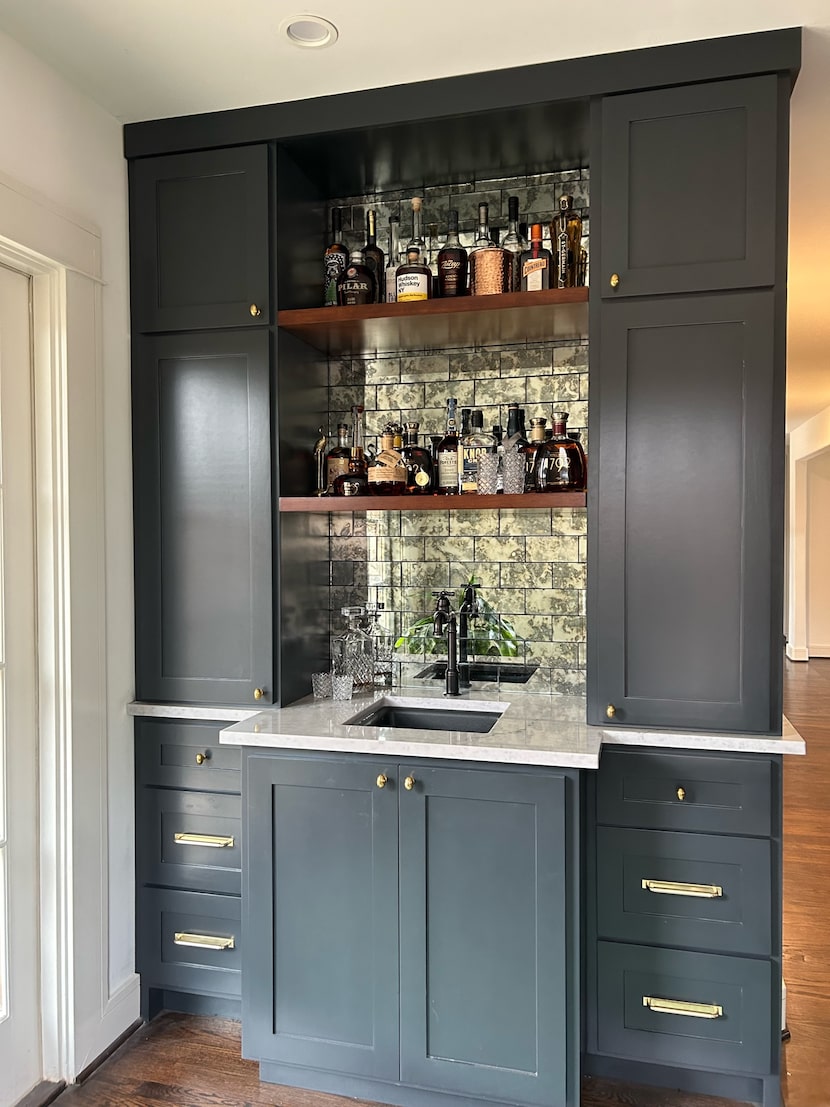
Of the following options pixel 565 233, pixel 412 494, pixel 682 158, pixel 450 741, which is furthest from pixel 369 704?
pixel 682 158

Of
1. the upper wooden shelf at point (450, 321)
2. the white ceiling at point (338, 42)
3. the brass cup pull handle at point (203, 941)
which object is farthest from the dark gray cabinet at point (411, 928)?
the white ceiling at point (338, 42)

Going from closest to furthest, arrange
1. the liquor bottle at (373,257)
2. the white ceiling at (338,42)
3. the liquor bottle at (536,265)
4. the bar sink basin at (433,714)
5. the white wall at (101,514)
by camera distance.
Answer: the white ceiling at (338,42)
the white wall at (101,514)
the liquor bottle at (536,265)
the bar sink basin at (433,714)
the liquor bottle at (373,257)

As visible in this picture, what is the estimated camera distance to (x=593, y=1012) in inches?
86.4

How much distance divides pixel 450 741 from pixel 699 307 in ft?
4.06

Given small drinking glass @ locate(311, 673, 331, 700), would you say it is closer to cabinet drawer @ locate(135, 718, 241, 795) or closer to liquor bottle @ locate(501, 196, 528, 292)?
cabinet drawer @ locate(135, 718, 241, 795)

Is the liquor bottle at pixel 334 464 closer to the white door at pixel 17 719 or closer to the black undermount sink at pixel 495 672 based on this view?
the black undermount sink at pixel 495 672

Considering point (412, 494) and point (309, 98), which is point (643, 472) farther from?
point (309, 98)

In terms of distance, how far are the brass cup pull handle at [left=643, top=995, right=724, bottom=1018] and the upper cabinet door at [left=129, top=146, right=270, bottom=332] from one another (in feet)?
6.86

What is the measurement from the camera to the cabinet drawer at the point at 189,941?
2.44m

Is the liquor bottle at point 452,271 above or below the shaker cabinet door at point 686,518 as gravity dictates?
above

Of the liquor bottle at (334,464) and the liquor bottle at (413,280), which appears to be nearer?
the liquor bottle at (413,280)

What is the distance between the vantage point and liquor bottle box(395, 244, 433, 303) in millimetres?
2424

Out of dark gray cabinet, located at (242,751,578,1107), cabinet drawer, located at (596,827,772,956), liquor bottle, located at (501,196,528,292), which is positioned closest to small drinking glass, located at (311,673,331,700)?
dark gray cabinet, located at (242,751,578,1107)

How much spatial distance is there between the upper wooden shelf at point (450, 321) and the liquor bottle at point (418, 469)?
30cm
